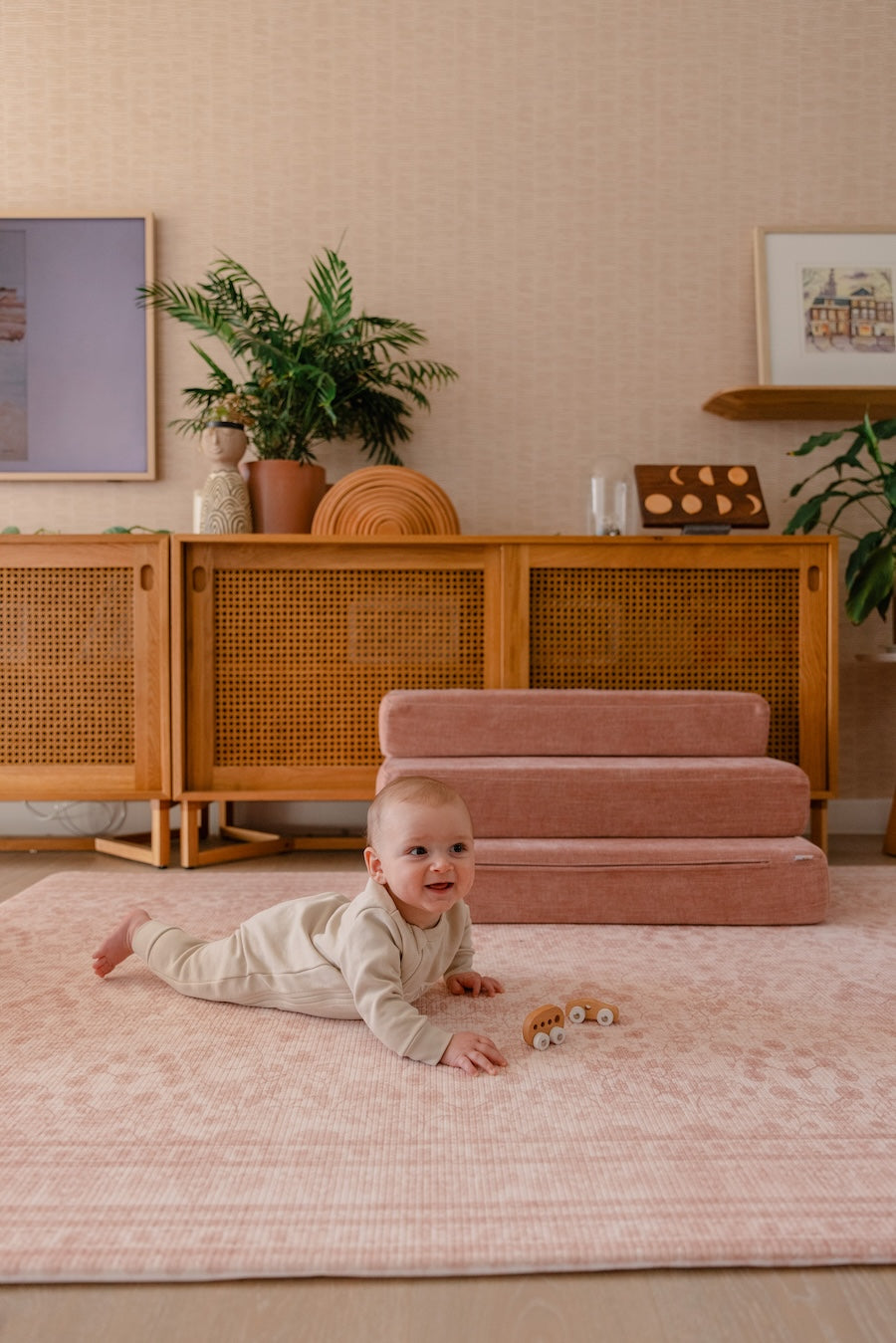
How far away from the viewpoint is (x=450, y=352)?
3566mm

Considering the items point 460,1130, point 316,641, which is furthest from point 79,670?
point 460,1130

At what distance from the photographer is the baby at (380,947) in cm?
146

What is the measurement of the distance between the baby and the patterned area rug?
0.13ft

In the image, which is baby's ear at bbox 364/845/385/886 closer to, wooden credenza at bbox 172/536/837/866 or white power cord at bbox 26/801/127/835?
wooden credenza at bbox 172/536/837/866

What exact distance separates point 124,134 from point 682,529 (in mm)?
2316

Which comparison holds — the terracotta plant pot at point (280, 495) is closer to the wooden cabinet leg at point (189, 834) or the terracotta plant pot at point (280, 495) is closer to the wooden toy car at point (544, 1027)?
the wooden cabinet leg at point (189, 834)

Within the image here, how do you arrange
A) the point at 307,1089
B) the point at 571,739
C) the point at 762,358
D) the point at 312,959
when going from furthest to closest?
the point at 762,358 → the point at 571,739 → the point at 312,959 → the point at 307,1089

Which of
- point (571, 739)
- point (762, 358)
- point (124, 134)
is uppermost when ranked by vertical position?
point (124, 134)

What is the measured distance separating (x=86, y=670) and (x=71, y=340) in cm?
127

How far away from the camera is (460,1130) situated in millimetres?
1227

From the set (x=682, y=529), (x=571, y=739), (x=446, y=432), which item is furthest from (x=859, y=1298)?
(x=446, y=432)

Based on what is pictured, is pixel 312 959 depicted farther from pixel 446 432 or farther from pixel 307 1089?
pixel 446 432

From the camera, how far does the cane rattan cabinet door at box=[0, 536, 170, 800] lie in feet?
9.71

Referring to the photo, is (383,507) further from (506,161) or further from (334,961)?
(334,961)
